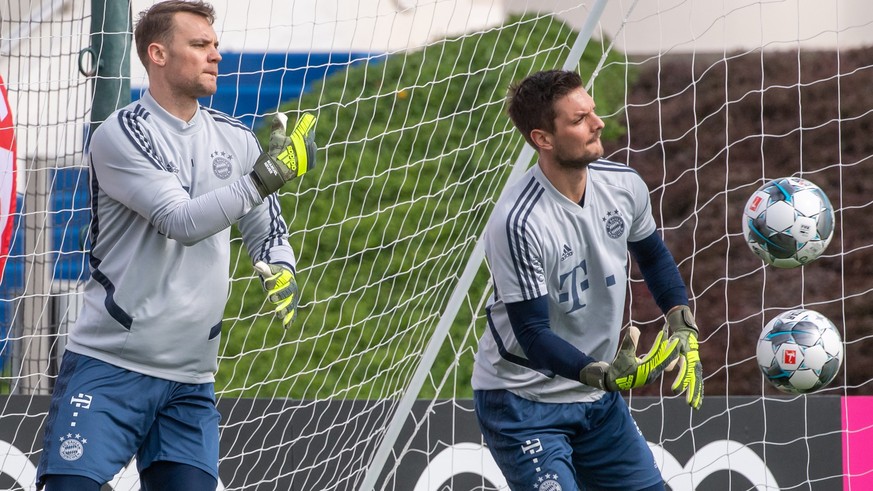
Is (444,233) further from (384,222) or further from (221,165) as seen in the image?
(221,165)

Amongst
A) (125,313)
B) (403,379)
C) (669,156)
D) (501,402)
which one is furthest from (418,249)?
(125,313)

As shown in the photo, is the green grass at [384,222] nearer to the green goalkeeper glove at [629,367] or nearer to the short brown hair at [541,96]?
the short brown hair at [541,96]

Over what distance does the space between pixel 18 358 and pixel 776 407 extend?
362cm

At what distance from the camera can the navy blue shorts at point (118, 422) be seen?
3.67m

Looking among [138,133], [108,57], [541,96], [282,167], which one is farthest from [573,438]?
[108,57]

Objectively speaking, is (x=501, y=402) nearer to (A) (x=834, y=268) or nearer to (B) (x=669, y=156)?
(A) (x=834, y=268)

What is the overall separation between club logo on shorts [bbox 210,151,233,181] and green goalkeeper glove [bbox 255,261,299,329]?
308 millimetres

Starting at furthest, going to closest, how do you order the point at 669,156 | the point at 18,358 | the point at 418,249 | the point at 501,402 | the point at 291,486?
the point at 669,156 → the point at 418,249 → the point at 18,358 → the point at 291,486 → the point at 501,402

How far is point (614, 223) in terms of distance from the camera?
4.21 m

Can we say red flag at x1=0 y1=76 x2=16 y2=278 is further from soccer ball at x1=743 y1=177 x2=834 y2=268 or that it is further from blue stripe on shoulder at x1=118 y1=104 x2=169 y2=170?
soccer ball at x1=743 y1=177 x2=834 y2=268

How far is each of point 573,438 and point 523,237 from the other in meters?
0.72

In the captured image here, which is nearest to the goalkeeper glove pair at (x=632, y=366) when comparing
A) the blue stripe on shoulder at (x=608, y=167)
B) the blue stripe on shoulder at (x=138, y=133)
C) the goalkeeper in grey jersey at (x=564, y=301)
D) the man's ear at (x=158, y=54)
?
the goalkeeper in grey jersey at (x=564, y=301)

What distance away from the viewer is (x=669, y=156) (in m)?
8.22

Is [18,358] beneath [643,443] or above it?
beneath
